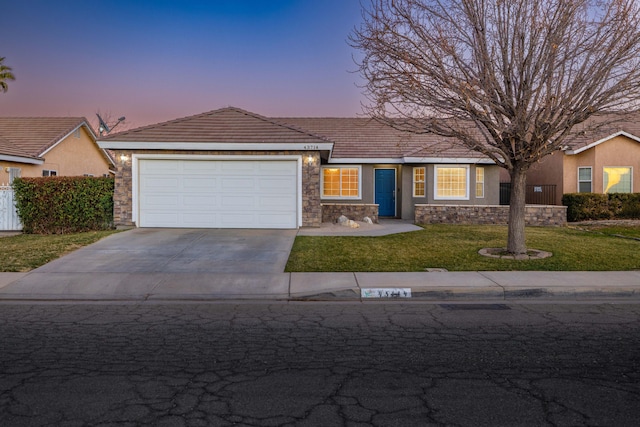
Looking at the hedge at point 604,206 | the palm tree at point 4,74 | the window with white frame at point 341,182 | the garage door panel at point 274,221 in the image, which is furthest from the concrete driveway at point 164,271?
the palm tree at point 4,74

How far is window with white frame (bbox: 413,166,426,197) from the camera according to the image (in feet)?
70.6

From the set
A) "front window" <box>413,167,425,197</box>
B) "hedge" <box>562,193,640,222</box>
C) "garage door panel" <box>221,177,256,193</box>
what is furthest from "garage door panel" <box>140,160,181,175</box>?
"hedge" <box>562,193,640,222</box>

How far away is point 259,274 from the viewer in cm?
926

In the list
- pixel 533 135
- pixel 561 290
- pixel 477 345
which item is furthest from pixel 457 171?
pixel 477 345

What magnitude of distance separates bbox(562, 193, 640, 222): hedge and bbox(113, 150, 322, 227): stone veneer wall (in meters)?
12.1

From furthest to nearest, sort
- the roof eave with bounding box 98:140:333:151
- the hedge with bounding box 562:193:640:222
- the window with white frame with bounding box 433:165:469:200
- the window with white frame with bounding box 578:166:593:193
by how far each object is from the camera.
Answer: the window with white frame with bounding box 578:166:593:193 < the window with white frame with bounding box 433:165:469:200 < the hedge with bounding box 562:193:640:222 < the roof eave with bounding box 98:140:333:151

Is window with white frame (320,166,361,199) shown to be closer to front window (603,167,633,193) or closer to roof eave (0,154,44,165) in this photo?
front window (603,167,633,193)

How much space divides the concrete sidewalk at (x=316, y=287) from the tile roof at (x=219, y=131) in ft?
24.2

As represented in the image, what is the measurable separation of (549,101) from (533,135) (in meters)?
0.81

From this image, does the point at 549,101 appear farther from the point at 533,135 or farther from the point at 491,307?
the point at 491,307

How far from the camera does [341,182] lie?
22.1 m

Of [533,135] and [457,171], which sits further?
[457,171]

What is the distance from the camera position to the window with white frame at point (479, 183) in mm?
21703

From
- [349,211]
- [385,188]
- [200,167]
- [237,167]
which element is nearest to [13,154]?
[200,167]
